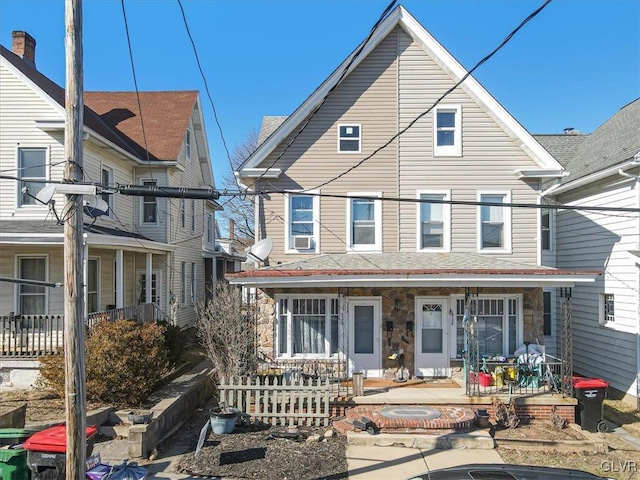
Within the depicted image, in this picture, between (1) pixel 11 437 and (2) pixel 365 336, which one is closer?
(1) pixel 11 437

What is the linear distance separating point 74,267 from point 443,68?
36.9 feet

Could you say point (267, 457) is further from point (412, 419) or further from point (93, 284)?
point (93, 284)

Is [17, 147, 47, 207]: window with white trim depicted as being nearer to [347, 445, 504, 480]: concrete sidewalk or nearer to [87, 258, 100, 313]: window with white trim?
[87, 258, 100, 313]: window with white trim

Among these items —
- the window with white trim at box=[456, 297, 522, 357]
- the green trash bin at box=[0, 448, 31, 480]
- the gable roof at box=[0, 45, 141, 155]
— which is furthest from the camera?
the gable roof at box=[0, 45, 141, 155]

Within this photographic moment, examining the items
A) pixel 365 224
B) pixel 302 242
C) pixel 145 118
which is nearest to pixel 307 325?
pixel 302 242

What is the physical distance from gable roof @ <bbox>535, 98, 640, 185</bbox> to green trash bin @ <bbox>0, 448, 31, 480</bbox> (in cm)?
1361

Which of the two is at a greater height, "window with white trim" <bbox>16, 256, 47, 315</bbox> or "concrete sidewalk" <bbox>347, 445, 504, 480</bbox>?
"window with white trim" <bbox>16, 256, 47, 315</bbox>

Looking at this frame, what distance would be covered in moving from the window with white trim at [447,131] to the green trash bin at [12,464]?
11.4 metres

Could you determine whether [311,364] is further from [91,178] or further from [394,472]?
[91,178]

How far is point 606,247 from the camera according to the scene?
14.1m

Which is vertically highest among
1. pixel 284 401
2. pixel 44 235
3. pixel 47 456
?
pixel 44 235

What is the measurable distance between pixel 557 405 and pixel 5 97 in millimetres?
16248

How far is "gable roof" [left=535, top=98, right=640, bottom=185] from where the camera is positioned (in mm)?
13656

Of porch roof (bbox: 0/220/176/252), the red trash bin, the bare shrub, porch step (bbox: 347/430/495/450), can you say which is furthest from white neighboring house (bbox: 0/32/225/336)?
porch step (bbox: 347/430/495/450)
